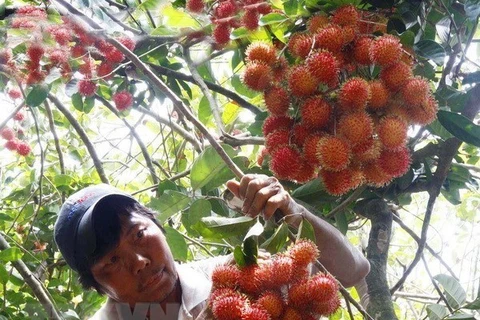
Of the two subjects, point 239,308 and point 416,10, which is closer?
point 239,308

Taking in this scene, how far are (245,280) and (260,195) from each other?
0.19m

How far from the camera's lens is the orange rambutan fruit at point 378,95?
1.12 metres

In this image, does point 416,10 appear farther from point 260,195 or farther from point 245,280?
point 245,280

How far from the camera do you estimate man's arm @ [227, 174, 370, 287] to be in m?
1.03

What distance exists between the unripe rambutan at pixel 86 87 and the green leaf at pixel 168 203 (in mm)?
610

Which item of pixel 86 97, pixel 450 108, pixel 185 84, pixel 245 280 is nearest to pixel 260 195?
pixel 245 280

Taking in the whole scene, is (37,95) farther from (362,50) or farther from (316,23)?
(362,50)

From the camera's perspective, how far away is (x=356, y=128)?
1.07 m

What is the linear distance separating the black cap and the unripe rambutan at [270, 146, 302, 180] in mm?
471

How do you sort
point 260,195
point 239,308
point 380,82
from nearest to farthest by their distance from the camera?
point 239,308, point 260,195, point 380,82

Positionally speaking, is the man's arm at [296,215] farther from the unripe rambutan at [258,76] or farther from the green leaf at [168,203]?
the green leaf at [168,203]

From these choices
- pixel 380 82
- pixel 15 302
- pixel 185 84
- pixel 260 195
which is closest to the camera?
pixel 260 195

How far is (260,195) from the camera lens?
3.36ft

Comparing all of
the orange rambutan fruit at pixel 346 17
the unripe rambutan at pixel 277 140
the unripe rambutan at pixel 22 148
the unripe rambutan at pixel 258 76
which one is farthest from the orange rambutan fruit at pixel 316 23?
the unripe rambutan at pixel 22 148
